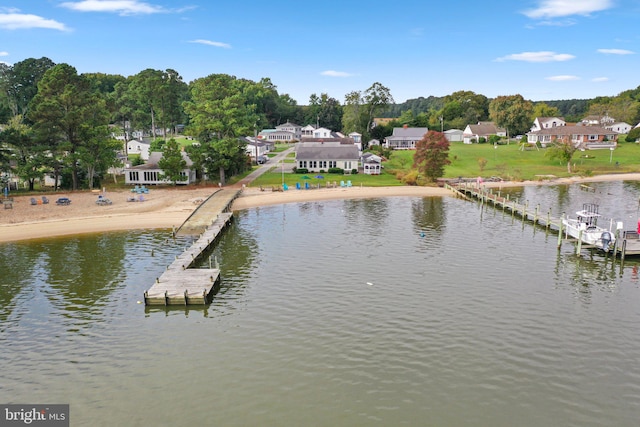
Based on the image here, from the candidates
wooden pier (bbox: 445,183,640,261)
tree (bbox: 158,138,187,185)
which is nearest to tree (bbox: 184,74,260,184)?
tree (bbox: 158,138,187,185)

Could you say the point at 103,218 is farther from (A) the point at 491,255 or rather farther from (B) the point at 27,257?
(A) the point at 491,255

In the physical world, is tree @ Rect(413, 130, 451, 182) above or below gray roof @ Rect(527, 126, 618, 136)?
below

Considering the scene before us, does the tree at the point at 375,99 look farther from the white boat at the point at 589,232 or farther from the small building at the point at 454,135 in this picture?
the white boat at the point at 589,232

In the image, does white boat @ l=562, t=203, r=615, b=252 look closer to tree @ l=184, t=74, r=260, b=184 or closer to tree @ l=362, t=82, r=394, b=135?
tree @ l=184, t=74, r=260, b=184

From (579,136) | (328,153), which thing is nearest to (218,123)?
(328,153)

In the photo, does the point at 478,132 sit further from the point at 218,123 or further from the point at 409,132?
the point at 218,123

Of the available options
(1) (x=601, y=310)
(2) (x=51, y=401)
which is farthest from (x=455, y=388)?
(2) (x=51, y=401)
